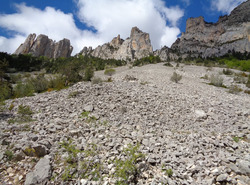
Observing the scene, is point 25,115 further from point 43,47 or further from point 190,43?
point 190,43

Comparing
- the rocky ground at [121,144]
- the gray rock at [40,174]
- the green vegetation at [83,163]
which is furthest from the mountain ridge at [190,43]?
the gray rock at [40,174]

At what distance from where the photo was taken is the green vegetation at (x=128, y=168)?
3033mm

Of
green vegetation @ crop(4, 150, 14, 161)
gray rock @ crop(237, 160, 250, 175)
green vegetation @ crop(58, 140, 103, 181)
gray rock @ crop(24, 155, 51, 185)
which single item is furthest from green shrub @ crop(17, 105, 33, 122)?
gray rock @ crop(237, 160, 250, 175)

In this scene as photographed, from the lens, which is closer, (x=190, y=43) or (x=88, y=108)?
(x=88, y=108)

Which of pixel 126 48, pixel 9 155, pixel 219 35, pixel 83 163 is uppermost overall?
pixel 219 35

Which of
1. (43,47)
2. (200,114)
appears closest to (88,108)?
(200,114)

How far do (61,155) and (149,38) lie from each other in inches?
5083

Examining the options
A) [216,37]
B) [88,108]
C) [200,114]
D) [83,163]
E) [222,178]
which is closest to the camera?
[222,178]

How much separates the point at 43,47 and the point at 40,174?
10570 cm

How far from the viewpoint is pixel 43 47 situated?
290 ft

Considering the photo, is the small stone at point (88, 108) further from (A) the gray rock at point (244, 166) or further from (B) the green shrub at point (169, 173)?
(A) the gray rock at point (244, 166)

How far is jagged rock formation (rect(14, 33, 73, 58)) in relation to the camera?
83938mm

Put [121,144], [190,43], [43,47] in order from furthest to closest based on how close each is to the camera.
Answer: [190,43], [43,47], [121,144]

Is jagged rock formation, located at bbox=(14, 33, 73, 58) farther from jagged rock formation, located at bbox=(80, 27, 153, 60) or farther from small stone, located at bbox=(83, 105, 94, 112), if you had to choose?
small stone, located at bbox=(83, 105, 94, 112)
